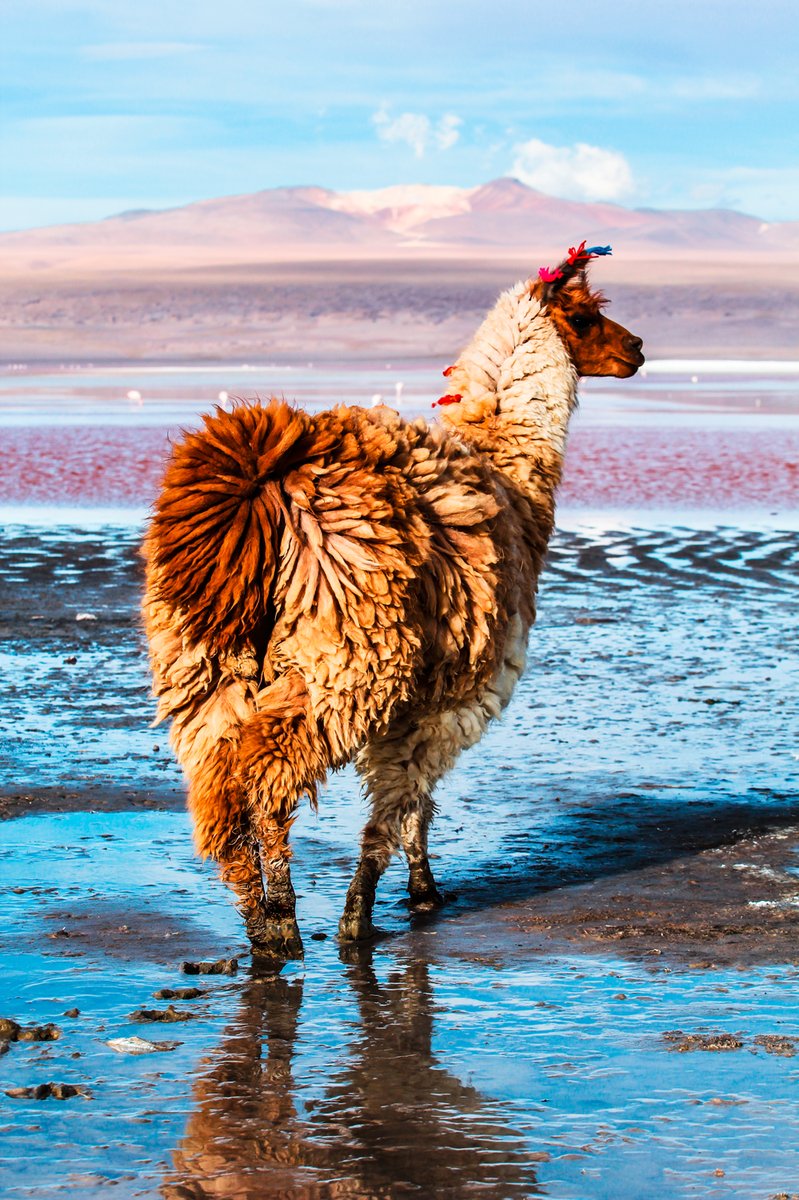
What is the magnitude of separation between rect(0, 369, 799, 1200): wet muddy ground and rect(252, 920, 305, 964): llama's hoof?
0.21 ft

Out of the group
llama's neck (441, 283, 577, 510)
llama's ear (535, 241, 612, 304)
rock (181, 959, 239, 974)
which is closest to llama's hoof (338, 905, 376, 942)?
rock (181, 959, 239, 974)

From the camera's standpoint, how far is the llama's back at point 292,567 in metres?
4.73

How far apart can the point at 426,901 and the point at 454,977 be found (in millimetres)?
799

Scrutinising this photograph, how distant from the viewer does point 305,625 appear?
4766 millimetres

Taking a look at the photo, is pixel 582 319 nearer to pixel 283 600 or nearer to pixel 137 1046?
pixel 283 600

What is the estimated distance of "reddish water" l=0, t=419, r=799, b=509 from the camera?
704 inches

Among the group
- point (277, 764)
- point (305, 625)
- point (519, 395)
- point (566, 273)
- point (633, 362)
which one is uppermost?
point (566, 273)

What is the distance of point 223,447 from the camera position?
15.6 feet

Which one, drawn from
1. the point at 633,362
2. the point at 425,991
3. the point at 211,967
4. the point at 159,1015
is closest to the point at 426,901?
the point at 425,991

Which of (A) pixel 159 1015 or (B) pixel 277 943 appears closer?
(A) pixel 159 1015

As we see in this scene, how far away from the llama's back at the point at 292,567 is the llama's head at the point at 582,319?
69.3 inches

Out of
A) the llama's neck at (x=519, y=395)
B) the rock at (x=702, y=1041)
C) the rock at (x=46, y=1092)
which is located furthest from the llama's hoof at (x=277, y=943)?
the llama's neck at (x=519, y=395)

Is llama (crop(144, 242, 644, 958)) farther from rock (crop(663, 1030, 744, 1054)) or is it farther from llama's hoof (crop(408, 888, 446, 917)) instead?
rock (crop(663, 1030, 744, 1054))

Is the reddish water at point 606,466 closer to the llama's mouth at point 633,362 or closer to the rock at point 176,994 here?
the llama's mouth at point 633,362
